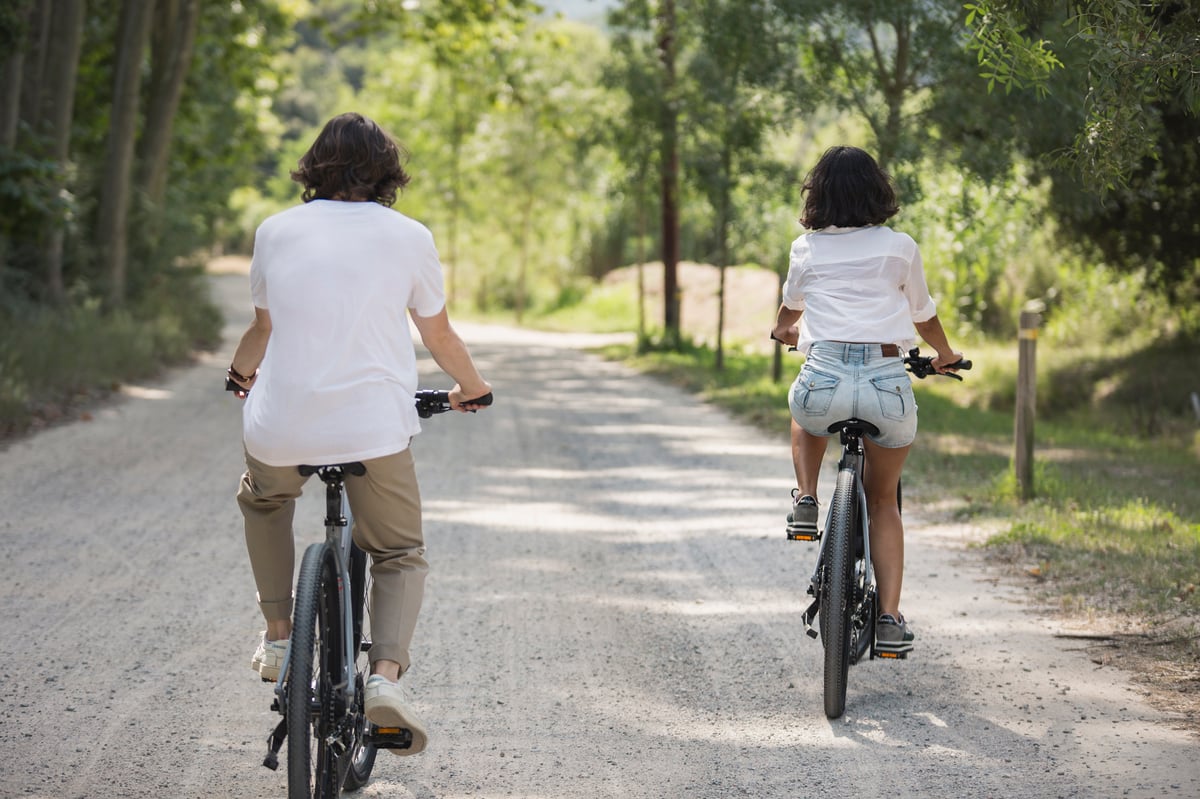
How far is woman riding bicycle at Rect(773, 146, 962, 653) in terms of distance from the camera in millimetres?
5000

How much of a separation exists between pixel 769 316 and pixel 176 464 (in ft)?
71.8

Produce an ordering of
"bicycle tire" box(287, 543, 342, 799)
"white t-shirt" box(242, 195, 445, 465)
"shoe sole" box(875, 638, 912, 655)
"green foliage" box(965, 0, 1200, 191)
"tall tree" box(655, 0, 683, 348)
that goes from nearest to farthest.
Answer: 1. "bicycle tire" box(287, 543, 342, 799)
2. "white t-shirt" box(242, 195, 445, 465)
3. "green foliage" box(965, 0, 1200, 191)
4. "shoe sole" box(875, 638, 912, 655)
5. "tall tree" box(655, 0, 683, 348)

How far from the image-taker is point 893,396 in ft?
16.3

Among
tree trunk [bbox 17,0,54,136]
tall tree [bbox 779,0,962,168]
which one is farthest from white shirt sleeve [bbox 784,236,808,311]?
tree trunk [bbox 17,0,54,136]

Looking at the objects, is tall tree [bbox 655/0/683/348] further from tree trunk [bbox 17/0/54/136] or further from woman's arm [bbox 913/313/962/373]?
woman's arm [bbox 913/313/962/373]

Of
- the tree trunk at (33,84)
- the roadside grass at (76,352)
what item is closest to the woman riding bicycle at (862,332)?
the roadside grass at (76,352)

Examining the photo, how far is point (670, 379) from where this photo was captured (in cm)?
1977

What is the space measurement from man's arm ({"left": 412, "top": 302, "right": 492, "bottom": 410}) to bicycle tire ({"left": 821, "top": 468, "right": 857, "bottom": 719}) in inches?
60.7

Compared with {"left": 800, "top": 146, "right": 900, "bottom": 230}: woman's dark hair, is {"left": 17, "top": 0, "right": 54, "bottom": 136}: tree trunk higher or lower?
higher

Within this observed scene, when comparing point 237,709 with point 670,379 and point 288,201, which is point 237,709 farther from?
point 288,201

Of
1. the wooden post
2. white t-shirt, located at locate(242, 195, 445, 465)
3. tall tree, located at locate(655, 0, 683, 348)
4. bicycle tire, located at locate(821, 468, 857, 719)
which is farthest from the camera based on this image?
tall tree, located at locate(655, 0, 683, 348)

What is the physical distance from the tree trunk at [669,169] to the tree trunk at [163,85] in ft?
24.3

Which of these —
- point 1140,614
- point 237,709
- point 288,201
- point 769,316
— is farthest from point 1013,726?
point 288,201

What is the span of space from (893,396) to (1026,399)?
14.7 ft
